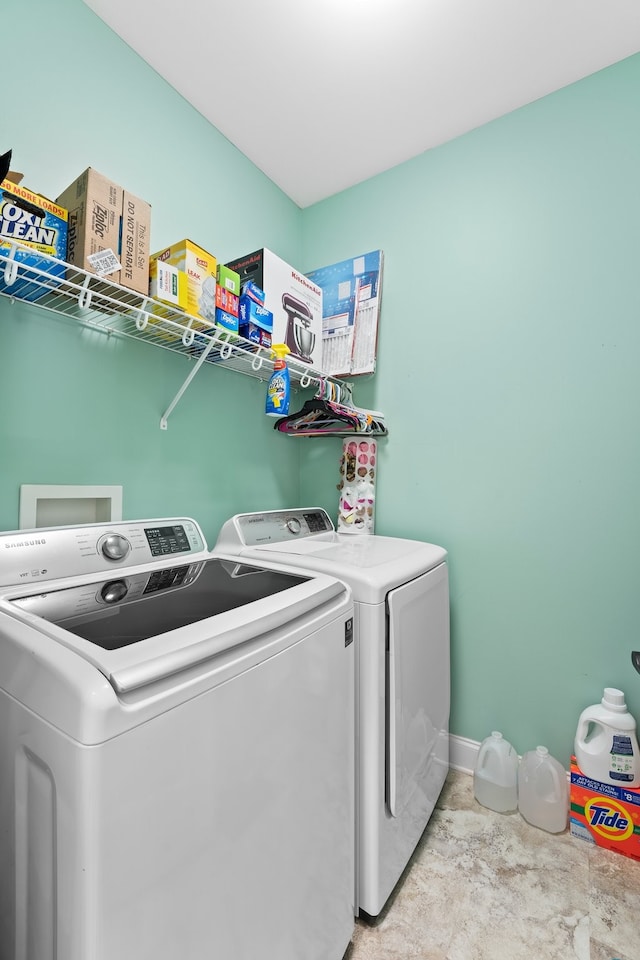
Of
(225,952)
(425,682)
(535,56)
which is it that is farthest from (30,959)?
(535,56)

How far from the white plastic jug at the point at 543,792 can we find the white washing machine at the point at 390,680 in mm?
300

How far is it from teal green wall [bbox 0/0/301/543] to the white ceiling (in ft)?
0.48

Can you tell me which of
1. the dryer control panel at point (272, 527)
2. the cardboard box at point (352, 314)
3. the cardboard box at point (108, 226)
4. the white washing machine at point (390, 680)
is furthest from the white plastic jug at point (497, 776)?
the cardboard box at point (108, 226)

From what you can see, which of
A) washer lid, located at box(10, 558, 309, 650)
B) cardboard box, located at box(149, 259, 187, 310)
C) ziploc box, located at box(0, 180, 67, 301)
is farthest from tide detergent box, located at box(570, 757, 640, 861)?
ziploc box, located at box(0, 180, 67, 301)

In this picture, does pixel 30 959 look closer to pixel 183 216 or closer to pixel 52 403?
pixel 52 403

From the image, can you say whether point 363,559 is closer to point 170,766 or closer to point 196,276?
point 170,766

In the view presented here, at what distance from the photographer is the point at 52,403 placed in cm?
128

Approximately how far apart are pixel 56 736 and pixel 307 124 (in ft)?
7.76

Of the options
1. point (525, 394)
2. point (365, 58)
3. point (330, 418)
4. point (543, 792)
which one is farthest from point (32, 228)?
point (543, 792)

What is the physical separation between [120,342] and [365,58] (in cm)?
142

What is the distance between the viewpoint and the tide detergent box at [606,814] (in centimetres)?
142

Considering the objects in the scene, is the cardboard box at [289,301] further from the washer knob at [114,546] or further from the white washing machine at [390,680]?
the washer knob at [114,546]

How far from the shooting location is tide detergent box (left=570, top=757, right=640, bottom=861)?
1420 mm

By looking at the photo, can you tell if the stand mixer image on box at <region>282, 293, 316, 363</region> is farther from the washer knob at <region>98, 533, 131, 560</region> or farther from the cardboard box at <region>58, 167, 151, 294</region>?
the washer knob at <region>98, 533, 131, 560</region>
